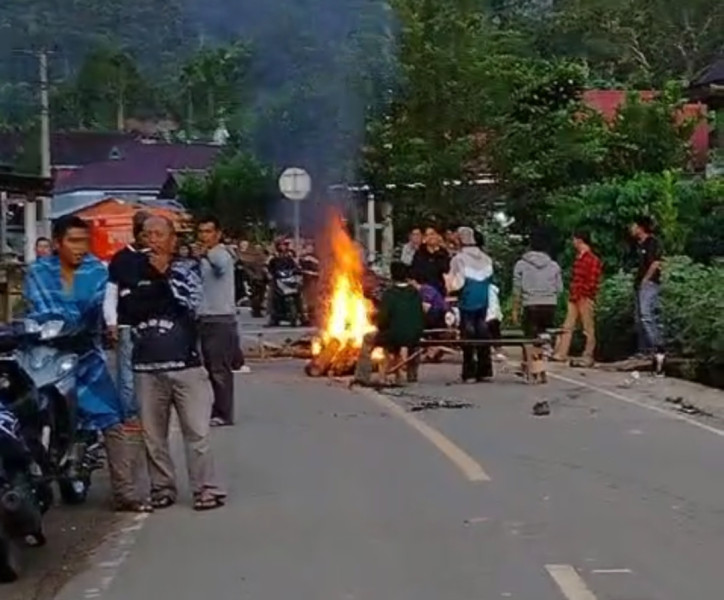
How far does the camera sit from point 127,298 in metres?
11.0

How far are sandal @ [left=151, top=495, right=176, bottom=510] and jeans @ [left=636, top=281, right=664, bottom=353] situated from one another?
1086 cm

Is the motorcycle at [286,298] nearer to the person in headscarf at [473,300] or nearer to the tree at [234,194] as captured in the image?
the tree at [234,194]

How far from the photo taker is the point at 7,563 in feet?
29.5

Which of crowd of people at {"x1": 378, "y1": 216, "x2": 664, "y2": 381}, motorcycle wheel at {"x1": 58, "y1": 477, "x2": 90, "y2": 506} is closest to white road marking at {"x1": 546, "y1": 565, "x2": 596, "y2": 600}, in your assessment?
motorcycle wheel at {"x1": 58, "y1": 477, "x2": 90, "y2": 506}

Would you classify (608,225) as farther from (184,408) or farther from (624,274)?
(184,408)

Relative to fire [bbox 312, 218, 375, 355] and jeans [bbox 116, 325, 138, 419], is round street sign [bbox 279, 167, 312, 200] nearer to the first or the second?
fire [bbox 312, 218, 375, 355]

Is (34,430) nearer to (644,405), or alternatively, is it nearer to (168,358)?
(168,358)

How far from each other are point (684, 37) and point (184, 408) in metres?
56.8

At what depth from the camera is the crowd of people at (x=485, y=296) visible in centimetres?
1981

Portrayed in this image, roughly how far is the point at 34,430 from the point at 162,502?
186 centimetres

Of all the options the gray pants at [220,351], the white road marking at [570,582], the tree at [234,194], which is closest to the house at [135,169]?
the tree at [234,194]

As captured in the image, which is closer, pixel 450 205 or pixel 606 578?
pixel 606 578

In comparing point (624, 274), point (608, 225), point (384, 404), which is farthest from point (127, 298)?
point (608, 225)

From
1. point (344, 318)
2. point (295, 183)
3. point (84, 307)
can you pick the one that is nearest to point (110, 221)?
point (295, 183)
